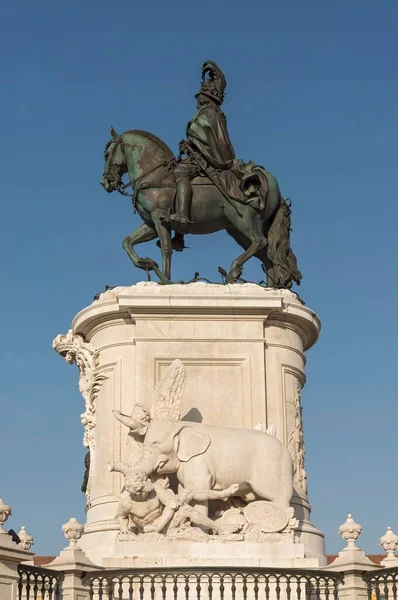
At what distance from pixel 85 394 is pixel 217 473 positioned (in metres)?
3.81

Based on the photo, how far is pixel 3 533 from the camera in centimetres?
1634

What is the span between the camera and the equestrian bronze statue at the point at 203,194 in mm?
21562

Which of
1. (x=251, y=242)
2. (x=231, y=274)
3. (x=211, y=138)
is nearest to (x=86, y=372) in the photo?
(x=231, y=274)

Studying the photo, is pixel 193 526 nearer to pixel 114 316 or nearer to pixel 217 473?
pixel 217 473

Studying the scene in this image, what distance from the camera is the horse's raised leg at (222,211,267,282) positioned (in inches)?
840

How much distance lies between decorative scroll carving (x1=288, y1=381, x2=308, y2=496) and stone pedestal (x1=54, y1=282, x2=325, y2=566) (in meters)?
0.02

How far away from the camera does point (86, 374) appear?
21375mm

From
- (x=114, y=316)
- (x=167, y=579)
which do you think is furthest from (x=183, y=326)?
(x=167, y=579)

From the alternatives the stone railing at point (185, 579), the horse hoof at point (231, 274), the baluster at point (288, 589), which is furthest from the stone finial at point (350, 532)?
the horse hoof at point (231, 274)

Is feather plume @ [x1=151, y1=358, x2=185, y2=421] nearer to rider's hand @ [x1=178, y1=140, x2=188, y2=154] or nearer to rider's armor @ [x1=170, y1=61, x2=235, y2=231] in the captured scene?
rider's armor @ [x1=170, y1=61, x2=235, y2=231]

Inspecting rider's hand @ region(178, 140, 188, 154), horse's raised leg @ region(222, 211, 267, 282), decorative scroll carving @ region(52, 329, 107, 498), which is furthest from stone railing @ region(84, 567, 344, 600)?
rider's hand @ region(178, 140, 188, 154)

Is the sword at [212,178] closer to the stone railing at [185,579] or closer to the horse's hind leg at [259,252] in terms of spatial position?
the horse's hind leg at [259,252]

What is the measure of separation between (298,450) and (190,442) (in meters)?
3.03

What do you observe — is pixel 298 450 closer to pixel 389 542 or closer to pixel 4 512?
pixel 389 542
